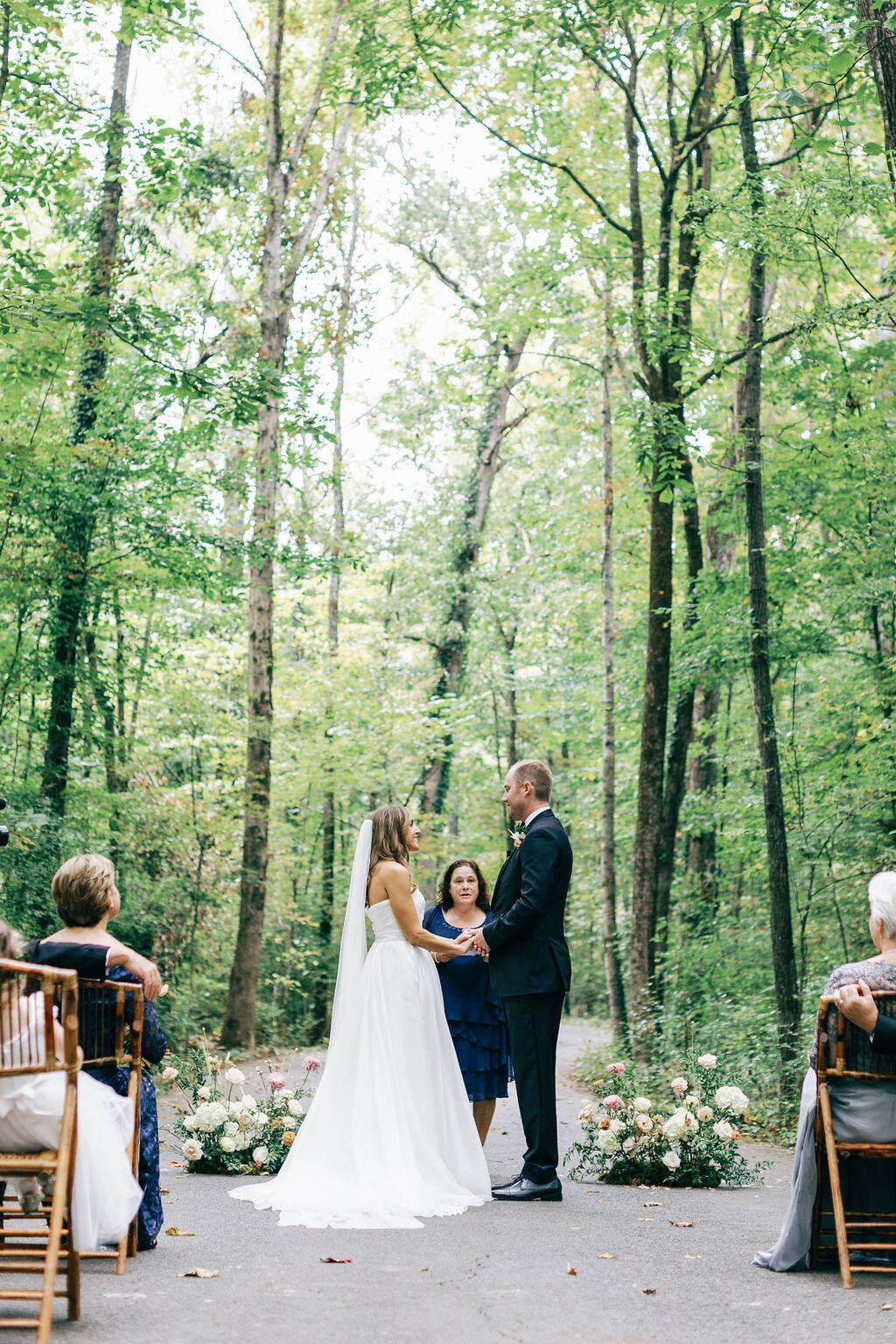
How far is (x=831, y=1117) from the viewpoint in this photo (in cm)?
530

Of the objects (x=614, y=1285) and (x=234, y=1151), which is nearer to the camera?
(x=614, y=1285)

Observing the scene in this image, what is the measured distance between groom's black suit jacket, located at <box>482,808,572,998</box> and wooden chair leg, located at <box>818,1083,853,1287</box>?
202 cm

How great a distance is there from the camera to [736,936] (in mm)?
18375

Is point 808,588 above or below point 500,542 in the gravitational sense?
below

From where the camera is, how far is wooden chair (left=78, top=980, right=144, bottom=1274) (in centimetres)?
512

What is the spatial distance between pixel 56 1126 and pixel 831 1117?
315cm

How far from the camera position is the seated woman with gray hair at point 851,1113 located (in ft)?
17.4

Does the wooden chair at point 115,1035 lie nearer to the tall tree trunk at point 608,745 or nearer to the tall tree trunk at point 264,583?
the tall tree trunk at point 264,583

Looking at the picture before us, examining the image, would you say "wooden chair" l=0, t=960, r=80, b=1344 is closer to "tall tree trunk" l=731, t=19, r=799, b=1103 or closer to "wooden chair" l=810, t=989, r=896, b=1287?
"wooden chair" l=810, t=989, r=896, b=1287

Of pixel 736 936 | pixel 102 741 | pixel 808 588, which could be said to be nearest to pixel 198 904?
pixel 102 741

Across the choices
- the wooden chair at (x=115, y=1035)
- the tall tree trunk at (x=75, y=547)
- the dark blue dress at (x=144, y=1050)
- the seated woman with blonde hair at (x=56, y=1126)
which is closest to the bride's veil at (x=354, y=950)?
the dark blue dress at (x=144, y=1050)

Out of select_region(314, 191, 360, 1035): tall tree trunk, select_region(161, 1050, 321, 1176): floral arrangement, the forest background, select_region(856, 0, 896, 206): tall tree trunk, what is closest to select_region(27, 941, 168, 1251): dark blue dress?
select_region(161, 1050, 321, 1176): floral arrangement

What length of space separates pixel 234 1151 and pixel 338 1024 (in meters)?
1.25

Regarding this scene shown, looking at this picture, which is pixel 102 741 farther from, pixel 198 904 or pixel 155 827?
pixel 198 904
